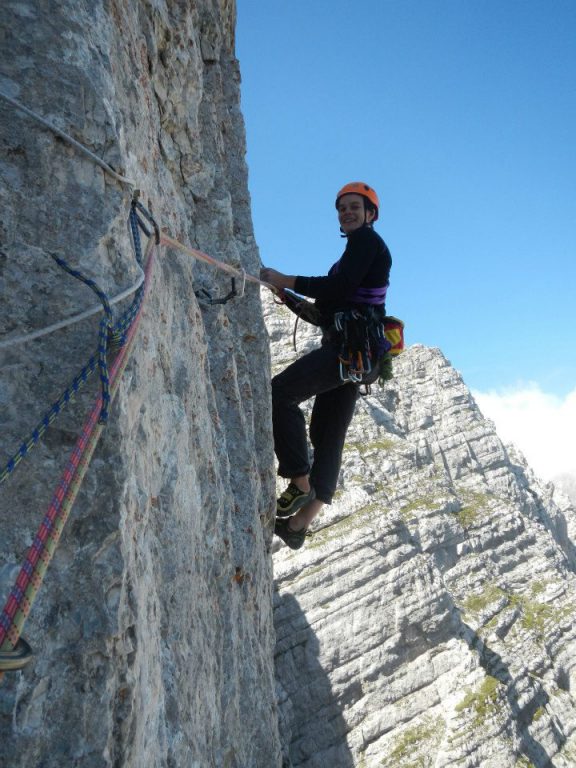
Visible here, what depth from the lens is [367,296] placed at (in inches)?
295

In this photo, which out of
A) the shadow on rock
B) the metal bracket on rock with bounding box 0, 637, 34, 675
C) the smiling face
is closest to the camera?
the metal bracket on rock with bounding box 0, 637, 34, 675

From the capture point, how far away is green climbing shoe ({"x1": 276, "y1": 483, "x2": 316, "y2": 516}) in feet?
25.3

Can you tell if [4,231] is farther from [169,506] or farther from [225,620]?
[225,620]

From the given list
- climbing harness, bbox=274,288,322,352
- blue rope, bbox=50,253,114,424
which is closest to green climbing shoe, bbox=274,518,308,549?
Result: climbing harness, bbox=274,288,322,352

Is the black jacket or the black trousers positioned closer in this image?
the black jacket

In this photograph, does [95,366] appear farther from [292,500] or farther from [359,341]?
[292,500]

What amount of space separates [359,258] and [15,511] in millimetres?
5304

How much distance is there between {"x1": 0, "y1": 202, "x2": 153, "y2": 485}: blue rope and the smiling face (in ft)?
15.9

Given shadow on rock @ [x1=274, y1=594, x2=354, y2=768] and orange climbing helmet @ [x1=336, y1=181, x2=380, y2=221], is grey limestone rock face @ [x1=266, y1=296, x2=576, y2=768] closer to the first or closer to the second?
shadow on rock @ [x1=274, y1=594, x2=354, y2=768]

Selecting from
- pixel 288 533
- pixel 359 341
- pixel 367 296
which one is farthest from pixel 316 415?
pixel 367 296

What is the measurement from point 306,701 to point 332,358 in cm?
4043

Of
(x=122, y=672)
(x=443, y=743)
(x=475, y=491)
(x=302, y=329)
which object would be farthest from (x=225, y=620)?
(x=475, y=491)

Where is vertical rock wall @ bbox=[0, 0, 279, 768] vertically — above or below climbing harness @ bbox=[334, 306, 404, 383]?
below

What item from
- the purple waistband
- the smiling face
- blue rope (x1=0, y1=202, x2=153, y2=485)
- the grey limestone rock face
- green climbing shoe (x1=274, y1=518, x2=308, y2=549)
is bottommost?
blue rope (x1=0, y1=202, x2=153, y2=485)
